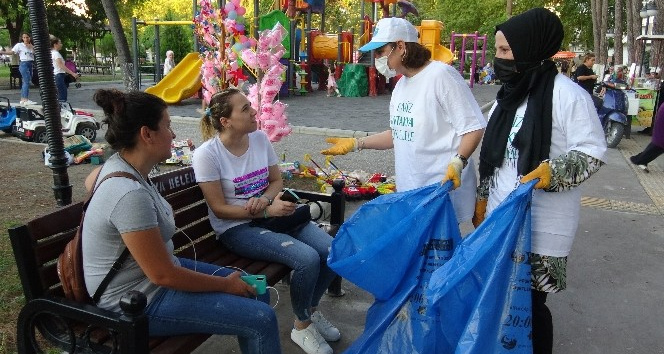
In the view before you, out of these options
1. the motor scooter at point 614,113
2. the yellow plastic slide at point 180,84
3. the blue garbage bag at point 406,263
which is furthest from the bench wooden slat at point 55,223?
the yellow plastic slide at point 180,84

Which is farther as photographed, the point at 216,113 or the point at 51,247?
the point at 216,113

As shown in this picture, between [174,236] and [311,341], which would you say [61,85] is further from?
[311,341]

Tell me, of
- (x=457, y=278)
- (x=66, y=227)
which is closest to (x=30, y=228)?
(x=66, y=227)

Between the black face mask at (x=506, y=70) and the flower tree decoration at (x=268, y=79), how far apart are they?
3.35m

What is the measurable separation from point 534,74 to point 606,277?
2562 millimetres

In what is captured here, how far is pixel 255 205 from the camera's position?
Answer: 287 centimetres

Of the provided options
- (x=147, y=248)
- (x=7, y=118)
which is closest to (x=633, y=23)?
(x=7, y=118)

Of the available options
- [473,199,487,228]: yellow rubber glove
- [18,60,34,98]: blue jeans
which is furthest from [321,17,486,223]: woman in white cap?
[18,60,34,98]: blue jeans

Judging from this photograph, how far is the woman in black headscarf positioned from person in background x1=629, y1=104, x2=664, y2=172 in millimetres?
5915

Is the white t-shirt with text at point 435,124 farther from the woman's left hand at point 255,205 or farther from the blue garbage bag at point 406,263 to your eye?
the woman's left hand at point 255,205

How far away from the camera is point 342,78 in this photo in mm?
18797

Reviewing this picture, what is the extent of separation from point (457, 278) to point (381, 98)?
1600 centimetres

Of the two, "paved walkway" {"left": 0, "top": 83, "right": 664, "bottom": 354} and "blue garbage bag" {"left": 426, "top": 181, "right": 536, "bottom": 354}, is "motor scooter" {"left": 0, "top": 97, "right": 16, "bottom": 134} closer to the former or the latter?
"paved walkway" {"left": 0, "top": 83, "right": 664, "bottom": 354}

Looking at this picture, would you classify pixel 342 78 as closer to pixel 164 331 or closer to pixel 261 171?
pixel 261 171
